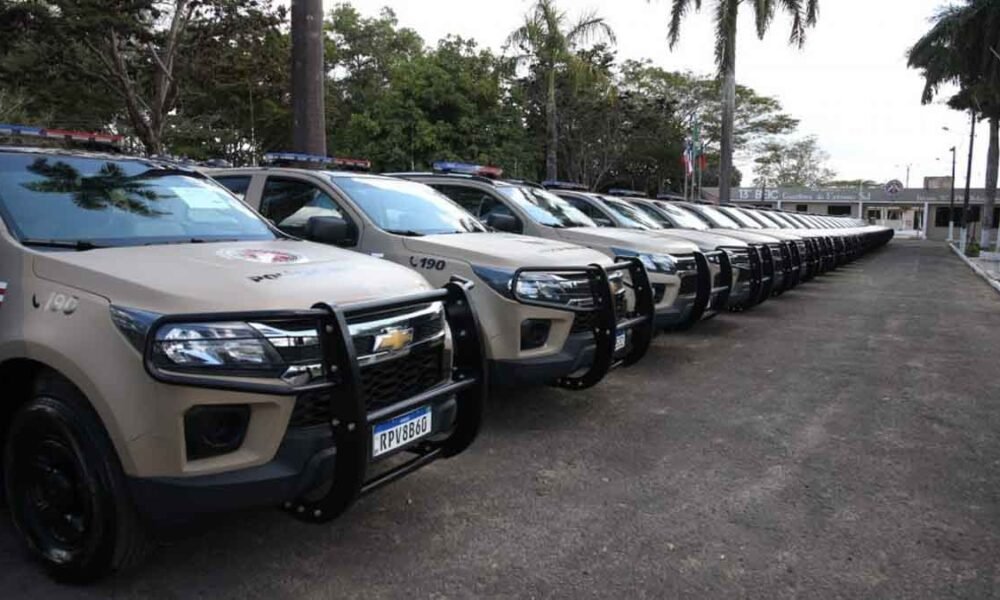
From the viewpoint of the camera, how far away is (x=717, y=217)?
1304 cm

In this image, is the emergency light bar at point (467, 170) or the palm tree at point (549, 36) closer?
the emergency light bar at point (467, 170)

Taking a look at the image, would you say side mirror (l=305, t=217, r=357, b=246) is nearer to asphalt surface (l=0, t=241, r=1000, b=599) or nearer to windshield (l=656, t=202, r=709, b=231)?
asphalt surface (l=0, t=241, r=1000, b=599)

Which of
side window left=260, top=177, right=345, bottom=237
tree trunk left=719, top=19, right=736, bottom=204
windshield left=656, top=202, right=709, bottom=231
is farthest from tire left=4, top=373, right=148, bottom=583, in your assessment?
tree trunk left=719, top=19, right=736, bottom=204

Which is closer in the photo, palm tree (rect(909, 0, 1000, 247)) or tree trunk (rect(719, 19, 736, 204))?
tree trunk (rect(719, 19, 736, 204))

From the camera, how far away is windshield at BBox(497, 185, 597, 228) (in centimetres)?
721

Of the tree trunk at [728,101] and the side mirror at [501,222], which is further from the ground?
the tree trunk at [728,101]

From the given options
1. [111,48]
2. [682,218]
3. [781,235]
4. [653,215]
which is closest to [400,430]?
[653,215]

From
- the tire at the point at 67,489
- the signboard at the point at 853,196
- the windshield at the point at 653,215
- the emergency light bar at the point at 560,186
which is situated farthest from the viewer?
the signboard at the point at 853,196

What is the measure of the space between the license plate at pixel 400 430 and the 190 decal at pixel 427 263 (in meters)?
1.78

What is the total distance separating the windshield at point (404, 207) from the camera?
17.2 ft

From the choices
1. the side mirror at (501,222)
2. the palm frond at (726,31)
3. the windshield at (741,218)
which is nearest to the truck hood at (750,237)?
the windshield at (741,218)

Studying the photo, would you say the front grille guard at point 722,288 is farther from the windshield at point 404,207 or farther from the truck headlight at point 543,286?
the truck headlight at point 543,286

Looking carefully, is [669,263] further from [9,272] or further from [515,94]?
[515,94]

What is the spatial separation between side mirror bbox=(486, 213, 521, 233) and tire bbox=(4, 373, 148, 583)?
13.9 ft
